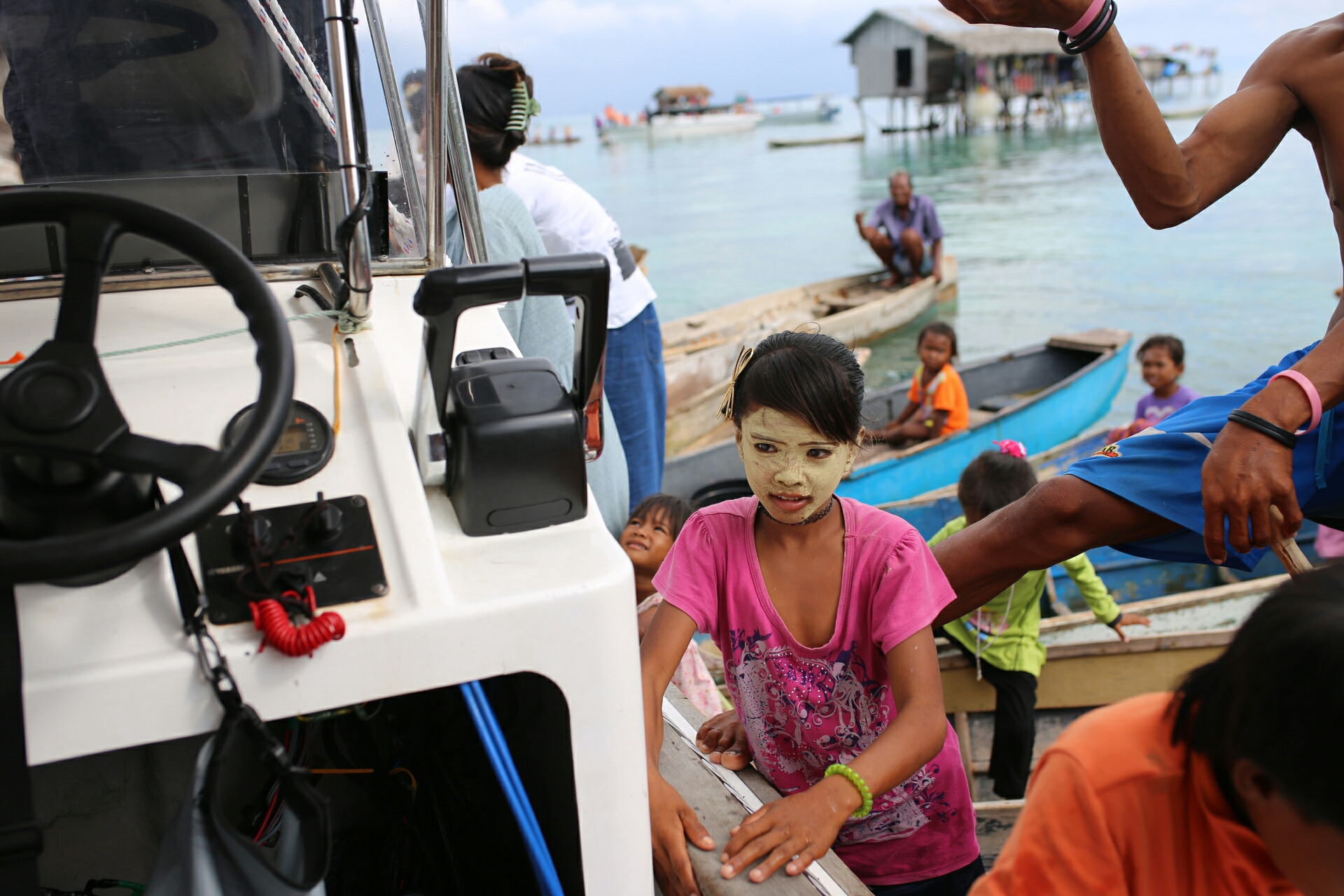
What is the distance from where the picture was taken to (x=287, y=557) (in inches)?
46.6

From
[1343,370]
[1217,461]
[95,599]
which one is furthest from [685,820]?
[1343,370]

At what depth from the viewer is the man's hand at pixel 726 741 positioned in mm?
1795

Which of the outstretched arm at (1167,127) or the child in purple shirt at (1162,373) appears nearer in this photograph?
the outstretched arm at (1167,127)

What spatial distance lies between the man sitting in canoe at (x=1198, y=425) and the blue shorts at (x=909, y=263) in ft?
31.7

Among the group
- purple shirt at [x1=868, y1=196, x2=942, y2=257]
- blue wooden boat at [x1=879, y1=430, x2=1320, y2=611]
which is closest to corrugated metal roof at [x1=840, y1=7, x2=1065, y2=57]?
purple shirt at [x1=868, y1=196, x2=942, y2=257]

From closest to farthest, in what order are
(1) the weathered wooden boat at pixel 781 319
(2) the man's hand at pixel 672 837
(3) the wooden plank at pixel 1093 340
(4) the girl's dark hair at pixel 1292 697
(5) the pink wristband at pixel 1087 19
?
1. (4) the girl's dark hair at pixel 1292 697
2. (2) the man's hand at pixel 672 837
3. (5) the pink wristband at pixel 1087 19
4. (3) the wooden plank at pixel 1093 340
5. (1) the weathered wooden boat at pixel 781 319

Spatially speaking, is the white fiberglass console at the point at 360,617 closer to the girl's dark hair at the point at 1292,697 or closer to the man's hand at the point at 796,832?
the man's hand at the point at 796,832

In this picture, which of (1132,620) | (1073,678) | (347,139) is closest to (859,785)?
(347,139)

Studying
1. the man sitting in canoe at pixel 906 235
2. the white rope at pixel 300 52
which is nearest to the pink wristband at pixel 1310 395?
the white rope at pixel 300 52

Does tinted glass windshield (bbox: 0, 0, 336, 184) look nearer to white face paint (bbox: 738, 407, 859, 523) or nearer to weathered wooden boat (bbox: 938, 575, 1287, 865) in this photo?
white face paint (bbox: 738, 407, 859, 523)

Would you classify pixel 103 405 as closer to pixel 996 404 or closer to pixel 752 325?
pixel 996 404

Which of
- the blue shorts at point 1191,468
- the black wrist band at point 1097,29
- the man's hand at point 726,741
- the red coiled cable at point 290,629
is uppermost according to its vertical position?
the black wrist band at point 1097,29

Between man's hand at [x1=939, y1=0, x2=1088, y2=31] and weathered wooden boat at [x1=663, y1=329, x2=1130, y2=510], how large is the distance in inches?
117

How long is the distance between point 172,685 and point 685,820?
79 cm
